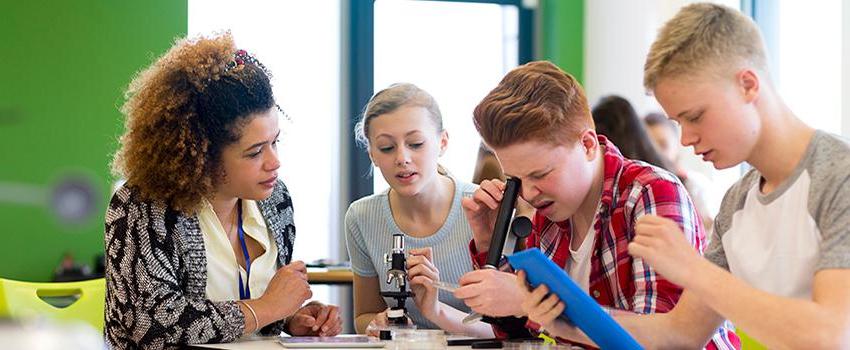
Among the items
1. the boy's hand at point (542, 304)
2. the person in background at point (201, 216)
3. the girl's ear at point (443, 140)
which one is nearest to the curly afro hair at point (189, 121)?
the person in background at point (201, 216)

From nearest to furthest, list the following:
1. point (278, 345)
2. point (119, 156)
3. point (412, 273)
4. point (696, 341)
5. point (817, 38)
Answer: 1. point (696, 341)
2. point (278, 345)
3. point (412, 273)
4. point (119, 156)
5. point (817, 38)

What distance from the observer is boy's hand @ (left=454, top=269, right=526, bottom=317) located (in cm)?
193

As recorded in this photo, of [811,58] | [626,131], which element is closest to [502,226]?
[626,131]

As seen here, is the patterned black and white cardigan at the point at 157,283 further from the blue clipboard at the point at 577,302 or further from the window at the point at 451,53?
the window at the point at 451,53

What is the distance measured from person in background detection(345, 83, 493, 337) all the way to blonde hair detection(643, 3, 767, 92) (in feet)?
4.15

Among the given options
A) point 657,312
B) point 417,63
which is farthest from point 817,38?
point 657,312

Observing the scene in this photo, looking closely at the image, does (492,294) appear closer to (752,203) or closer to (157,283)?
(752,203)

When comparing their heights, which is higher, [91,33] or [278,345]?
[91,33]

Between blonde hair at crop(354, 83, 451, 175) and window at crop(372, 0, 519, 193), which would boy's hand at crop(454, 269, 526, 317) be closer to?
blonde hair at crop(354, 83, 451, 175)

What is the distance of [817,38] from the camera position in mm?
5273

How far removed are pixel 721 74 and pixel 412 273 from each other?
101 cm

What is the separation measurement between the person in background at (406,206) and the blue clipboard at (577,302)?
110 cm

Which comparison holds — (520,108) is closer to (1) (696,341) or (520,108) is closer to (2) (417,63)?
(1) (696,341)

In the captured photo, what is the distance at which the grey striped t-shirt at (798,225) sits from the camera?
140 cm
